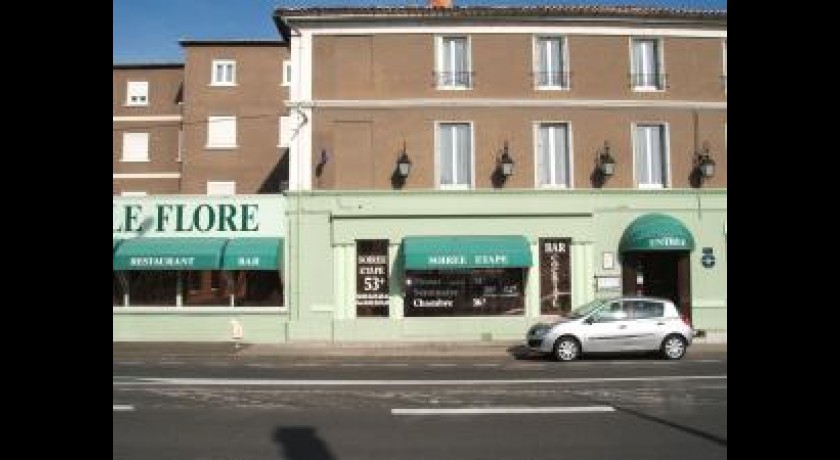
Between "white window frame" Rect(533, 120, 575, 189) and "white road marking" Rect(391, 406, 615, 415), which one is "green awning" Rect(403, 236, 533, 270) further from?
"white road marking" Rect(391, 406, 615, 415)

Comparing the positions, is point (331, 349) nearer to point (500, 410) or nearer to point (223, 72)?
point (500, 410)

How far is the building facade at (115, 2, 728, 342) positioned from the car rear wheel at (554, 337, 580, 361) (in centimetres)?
376

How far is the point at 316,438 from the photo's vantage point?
8.70m

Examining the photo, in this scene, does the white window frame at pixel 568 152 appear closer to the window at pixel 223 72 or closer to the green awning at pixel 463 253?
the green awning at pixel 463 253

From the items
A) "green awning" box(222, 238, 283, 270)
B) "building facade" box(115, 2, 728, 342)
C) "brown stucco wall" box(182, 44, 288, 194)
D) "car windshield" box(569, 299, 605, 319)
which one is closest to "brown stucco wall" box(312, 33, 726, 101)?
"building facade" box(115, 2, 728, 342)

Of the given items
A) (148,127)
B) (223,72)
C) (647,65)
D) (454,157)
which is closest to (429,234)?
(454,157)

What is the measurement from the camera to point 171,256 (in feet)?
69.1

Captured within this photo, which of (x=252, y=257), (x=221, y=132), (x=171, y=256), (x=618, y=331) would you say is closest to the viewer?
(x=618, y=331)

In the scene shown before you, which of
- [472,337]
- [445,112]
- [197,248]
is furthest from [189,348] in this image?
[445,112]

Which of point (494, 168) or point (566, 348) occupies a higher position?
point (494, 168)

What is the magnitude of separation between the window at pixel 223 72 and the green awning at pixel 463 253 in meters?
17.5

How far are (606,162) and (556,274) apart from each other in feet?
11.7
